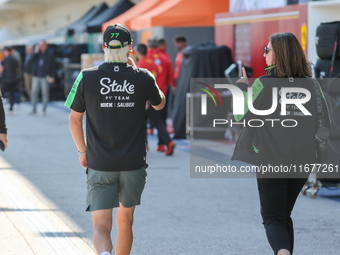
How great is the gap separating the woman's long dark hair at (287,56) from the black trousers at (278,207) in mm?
729

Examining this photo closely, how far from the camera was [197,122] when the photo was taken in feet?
39.5

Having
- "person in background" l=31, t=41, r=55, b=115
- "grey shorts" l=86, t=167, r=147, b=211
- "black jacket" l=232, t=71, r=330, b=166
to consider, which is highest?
"black jacket" l=232, t=71, r=330, b=166

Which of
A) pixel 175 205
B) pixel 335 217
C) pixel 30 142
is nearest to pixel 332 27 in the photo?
pixel 335 217

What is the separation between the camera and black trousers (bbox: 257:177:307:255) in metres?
3.84

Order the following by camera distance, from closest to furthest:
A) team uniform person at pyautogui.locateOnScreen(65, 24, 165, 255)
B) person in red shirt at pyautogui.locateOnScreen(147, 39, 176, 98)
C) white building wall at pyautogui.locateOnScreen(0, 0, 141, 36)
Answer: team uniform person at pyautogui.locateOnScreen(65, 24, 165, 255) < person in red shirt at pyautogui.locateOnScreen(147, 39, 176, 98) < white building wall at pyautogui.locateOnScreen(0, 0, 141, 36)

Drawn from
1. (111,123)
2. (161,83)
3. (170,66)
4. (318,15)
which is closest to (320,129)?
(111,123)

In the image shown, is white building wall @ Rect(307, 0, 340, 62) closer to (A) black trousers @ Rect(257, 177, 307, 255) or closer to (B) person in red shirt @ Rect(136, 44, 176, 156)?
(B) person in red shirt @ Rect(136, 44, 176, 156)

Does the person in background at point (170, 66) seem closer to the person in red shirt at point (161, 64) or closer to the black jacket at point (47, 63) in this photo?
the person in red shirt at point (161, 64)

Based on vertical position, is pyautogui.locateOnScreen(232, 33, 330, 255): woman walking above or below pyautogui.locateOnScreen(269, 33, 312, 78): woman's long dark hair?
below

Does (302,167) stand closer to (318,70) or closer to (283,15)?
(318,70)

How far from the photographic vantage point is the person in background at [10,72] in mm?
18672

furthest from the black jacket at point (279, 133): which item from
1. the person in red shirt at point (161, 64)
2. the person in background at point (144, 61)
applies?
the person in red shirt at point (161, 64)

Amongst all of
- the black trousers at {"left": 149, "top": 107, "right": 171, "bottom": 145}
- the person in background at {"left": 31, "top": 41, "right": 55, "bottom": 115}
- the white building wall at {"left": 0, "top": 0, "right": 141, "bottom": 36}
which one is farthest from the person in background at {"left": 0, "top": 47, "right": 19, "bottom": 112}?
the black trousers at {"left": 149, "top": 107, "right": 171, "bottom": 145}

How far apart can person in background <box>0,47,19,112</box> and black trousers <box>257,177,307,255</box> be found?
15770 millimetres
